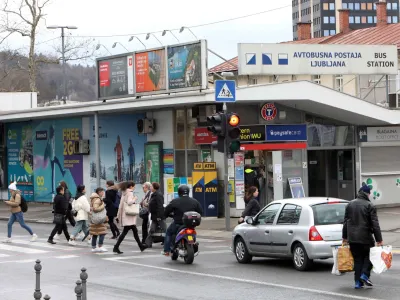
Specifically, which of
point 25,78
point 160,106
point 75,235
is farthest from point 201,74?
point 25,78

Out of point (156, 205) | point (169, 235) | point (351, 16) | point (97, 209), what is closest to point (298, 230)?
point (169, 235)

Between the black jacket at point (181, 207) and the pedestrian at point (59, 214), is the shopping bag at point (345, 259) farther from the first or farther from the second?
the pedestrian at point (59, 214)

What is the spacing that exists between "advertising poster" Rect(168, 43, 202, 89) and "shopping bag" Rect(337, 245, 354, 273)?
15796 millimetres

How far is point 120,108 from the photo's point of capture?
30.9 m

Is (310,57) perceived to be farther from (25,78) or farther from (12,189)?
(25,78)

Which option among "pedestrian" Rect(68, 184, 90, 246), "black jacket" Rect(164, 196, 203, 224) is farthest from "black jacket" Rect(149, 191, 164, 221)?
"pedestrian" Rect(68, 184, 90, 246)

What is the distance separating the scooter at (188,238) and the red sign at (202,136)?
39.0 feet

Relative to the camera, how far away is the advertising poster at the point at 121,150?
32688mm

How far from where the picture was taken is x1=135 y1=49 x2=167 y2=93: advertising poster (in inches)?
1188

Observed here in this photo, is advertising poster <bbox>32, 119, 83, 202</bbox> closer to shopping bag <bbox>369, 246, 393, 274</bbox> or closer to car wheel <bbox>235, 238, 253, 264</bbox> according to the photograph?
car wheel <bbox>235, 238, 253, 264</bbox>

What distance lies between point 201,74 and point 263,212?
39.6 ft

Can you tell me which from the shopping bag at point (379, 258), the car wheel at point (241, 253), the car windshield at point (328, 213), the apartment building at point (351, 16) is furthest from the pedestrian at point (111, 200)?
the apartment building at point (351, 16)

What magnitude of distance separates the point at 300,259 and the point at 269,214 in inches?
58.3

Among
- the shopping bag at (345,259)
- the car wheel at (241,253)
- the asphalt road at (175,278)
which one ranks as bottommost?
the asphalt road at (175,278)
